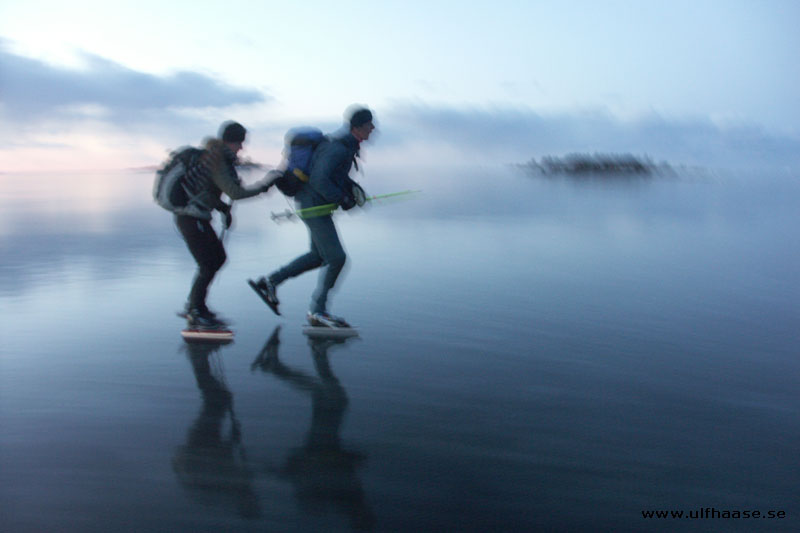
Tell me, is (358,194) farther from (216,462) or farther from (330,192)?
(216,462)

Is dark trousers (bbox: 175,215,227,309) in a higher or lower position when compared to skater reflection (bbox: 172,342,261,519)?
higher

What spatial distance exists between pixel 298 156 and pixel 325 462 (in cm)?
311

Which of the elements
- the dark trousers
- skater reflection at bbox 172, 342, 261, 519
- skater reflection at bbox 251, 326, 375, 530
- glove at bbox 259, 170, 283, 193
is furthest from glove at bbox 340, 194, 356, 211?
skater reflection at bbox 172, 342, 261, 519

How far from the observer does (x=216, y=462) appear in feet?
10.2

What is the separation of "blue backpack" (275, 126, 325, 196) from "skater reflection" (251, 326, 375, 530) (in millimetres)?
1848

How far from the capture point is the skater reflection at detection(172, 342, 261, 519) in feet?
9.10

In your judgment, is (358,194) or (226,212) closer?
(226,212)

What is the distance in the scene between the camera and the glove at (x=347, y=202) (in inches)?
217

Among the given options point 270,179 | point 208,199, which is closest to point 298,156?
point 270,179

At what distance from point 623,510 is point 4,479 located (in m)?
2.85

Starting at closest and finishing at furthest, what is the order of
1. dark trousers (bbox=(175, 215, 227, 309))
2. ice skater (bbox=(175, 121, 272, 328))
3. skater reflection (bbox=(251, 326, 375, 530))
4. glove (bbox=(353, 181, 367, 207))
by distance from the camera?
skater reflection (bbox=(251, 326, 375, 530)), ice skater (bbox=(175, 121, 272, 328)), dark trousers (bbox=(175, 215, 227, 309)), glove (bbox=(353, 181, 367, 207))

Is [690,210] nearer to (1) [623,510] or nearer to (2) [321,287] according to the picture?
(2) [321,287]

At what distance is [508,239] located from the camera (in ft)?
43.0

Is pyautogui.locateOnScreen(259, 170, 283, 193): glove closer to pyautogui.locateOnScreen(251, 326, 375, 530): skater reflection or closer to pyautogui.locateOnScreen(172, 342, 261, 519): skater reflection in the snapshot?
pyautogui.locateOnScreen(251, 326, 375, 530): skater reflection
